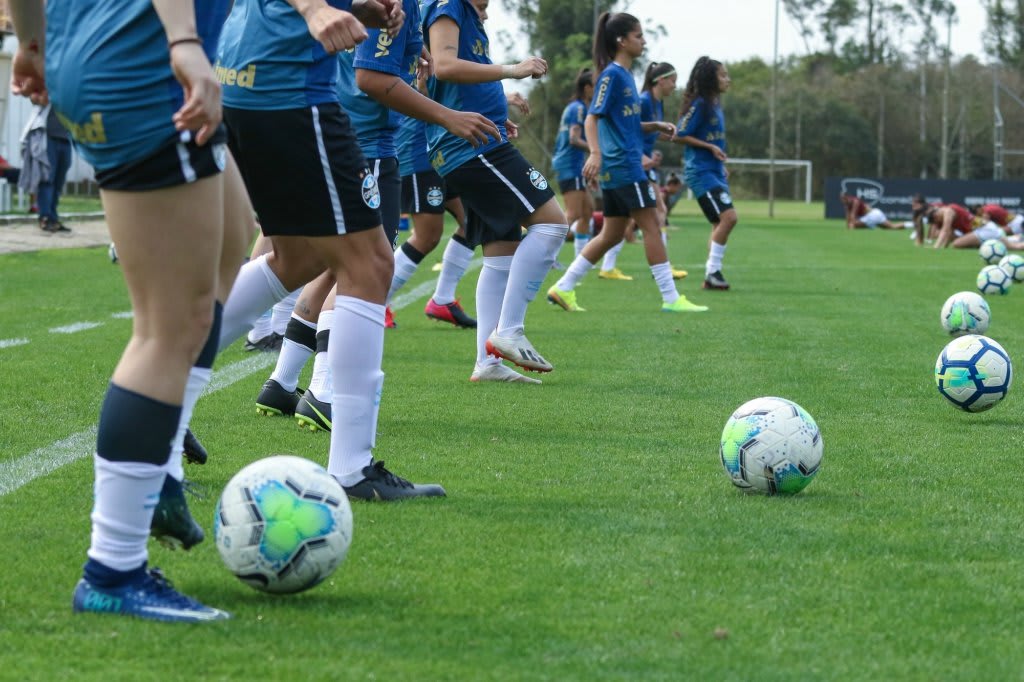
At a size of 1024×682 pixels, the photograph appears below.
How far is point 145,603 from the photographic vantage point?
3127 millimetres

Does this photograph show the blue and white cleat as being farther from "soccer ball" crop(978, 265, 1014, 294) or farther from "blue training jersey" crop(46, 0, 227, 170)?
"soccer ball" crop(978, 265, 1014, 294)

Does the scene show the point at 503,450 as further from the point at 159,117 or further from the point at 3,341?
the point at 3,341

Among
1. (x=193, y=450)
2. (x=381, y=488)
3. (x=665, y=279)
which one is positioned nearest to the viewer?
(x=381, y=488)

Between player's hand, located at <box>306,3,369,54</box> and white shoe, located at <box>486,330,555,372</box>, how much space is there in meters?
3.91

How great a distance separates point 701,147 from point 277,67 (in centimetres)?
1041

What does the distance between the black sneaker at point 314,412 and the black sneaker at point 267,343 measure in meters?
3.08

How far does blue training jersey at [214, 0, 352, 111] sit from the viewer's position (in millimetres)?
4250

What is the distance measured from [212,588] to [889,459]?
2932 mm

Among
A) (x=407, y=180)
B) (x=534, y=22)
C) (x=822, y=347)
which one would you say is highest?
(x=534, y=22)

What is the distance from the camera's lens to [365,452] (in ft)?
14.8

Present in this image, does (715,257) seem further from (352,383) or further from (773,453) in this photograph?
(352,383)

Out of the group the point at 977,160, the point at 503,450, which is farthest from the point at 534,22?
the point at 503,450

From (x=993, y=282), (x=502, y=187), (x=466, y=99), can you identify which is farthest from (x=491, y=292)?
(x=993, y=282)

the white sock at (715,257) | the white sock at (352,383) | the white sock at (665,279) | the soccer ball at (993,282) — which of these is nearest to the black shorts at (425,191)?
the white sock at (665,279)
